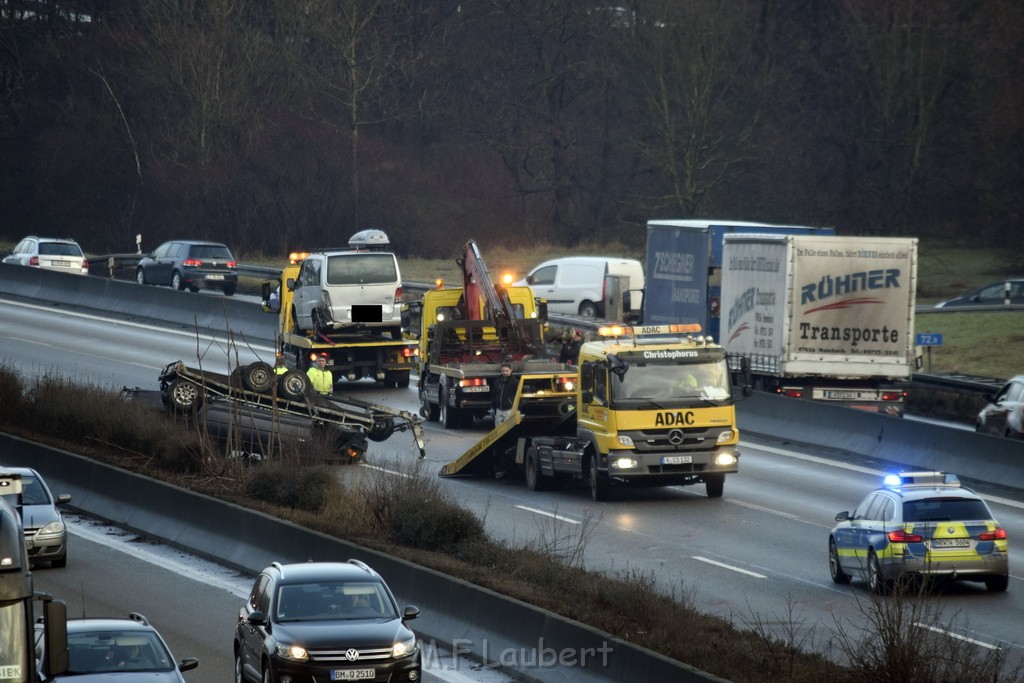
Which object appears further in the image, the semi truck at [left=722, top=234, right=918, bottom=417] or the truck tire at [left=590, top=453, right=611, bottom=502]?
the semi truck at [left=722, top=234, right=918, bottom=417]

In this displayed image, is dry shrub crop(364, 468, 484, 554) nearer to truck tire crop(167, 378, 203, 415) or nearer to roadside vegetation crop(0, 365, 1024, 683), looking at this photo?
roadside vegetation crop(0, 365, 1024, 683)

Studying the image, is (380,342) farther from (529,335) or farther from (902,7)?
(902,7)

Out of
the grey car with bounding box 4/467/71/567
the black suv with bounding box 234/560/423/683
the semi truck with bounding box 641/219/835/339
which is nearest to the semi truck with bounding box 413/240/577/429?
the semi truck with bounding box 641/219/835/339

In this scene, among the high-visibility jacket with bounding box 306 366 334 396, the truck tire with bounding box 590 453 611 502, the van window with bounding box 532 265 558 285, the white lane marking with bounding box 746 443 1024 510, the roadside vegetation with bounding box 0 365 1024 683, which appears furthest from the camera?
the van window with bounding box 532 265 558 285

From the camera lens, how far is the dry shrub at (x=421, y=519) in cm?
1834

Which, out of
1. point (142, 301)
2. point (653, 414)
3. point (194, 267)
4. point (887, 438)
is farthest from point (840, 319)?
point (194, 267)

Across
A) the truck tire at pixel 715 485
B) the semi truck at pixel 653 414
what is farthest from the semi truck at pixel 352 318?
the truck tire at pixel 715 485

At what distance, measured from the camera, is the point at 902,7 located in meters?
59.0

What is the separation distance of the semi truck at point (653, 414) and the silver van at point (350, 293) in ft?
36.9

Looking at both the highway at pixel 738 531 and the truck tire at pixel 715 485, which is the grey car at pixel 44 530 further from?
the truck tire at pixel 715 485

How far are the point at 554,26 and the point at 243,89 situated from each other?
547 inches

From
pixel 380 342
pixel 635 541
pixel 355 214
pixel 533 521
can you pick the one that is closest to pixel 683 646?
pixel 635 541

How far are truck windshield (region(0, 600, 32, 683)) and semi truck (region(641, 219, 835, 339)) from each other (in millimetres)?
28812

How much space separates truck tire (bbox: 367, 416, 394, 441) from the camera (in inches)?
1030
